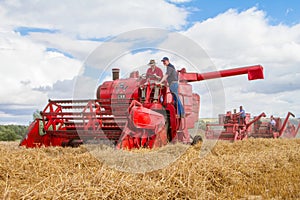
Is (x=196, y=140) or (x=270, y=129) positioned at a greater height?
(x=196, y=140)

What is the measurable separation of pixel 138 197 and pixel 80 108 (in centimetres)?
472

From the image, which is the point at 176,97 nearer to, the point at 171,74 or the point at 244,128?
the point at 171,74

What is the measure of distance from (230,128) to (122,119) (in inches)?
355

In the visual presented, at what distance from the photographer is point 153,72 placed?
870cm

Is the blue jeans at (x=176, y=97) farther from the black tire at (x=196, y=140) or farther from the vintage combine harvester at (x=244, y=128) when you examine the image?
the vintage combine harvester at (x=244, y=128)

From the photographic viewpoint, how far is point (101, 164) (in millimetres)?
5793

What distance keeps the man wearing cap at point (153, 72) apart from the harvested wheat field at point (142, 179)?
1.97 meters

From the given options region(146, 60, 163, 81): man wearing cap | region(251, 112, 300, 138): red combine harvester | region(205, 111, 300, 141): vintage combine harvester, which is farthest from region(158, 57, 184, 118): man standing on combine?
region(251, 112, 300, 138): red combine harvester

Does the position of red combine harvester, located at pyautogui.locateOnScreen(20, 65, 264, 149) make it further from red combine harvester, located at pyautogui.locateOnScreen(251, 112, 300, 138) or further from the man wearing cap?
red combine harvester, located at pyautogui.locateOnScreen(251, 112, 300, 138)

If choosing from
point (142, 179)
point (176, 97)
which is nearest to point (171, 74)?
point (176, 97)

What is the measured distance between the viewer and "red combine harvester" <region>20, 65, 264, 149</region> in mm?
7654

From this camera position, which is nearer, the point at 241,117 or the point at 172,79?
the point at 172,79

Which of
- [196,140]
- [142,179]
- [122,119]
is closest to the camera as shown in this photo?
[142,179]

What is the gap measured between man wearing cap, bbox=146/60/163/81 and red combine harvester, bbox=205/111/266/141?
22.2 feet
